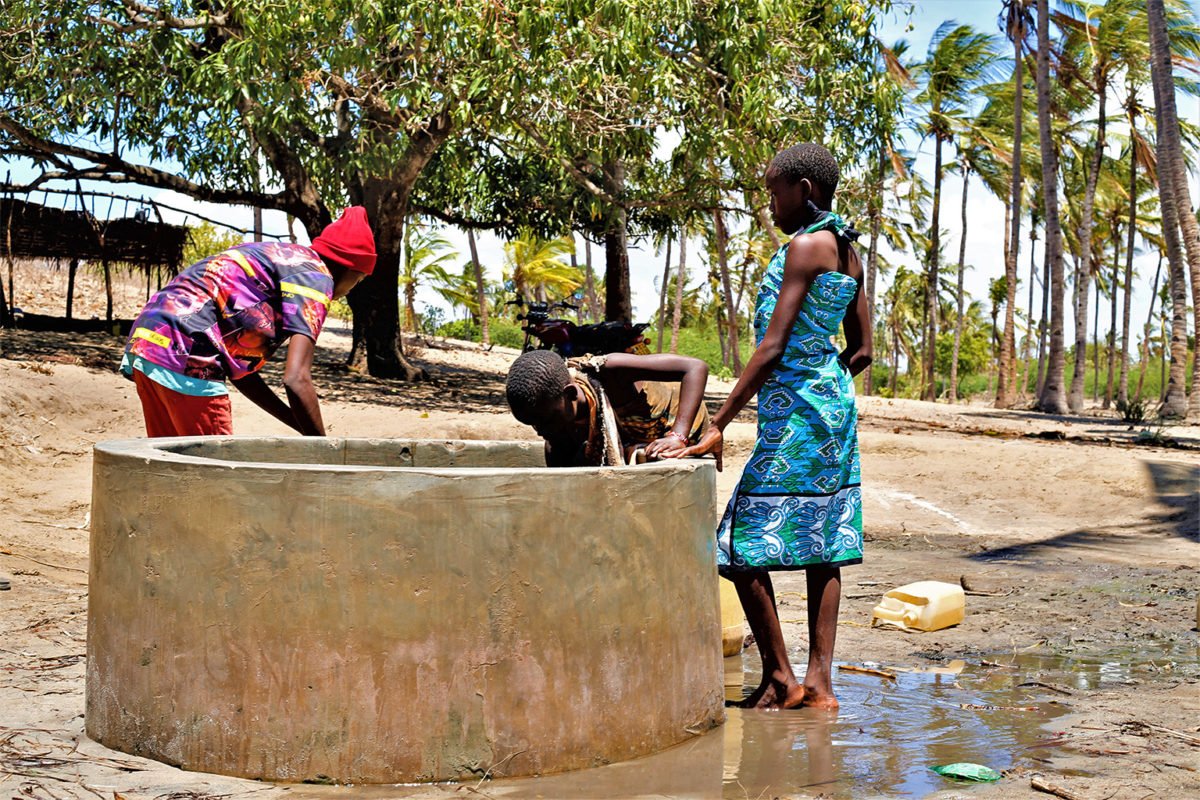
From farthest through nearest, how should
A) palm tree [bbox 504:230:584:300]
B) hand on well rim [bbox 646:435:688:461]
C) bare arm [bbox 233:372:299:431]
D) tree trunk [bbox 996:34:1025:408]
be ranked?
palm tree [bbox 504:230:584:300] → tree trunk [bbox 996:34:1025:408] → bare arm [bbox 233:372:299:431] → hand on well rim [bbox 646:435:688:461]

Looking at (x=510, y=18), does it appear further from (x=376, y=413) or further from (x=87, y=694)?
(x=87, y=694)

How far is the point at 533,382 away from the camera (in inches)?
131

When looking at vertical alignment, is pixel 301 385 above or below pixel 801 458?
above

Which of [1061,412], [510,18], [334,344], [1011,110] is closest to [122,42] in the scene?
[510,18]

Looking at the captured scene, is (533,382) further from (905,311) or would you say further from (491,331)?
(905,311)

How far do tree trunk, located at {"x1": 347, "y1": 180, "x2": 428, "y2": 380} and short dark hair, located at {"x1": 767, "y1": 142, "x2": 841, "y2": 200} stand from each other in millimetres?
11909

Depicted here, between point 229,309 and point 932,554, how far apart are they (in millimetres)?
4930

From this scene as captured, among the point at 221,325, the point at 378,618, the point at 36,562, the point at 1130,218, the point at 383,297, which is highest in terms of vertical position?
the point at 1130,218

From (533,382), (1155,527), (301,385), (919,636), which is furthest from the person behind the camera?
(1155,527)

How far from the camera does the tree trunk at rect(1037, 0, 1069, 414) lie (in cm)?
2023

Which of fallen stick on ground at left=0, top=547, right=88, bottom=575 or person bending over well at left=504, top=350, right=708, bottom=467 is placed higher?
person bending over well at left=504, top=350, right=708, bottom=467

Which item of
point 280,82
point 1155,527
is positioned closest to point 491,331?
point 280,82

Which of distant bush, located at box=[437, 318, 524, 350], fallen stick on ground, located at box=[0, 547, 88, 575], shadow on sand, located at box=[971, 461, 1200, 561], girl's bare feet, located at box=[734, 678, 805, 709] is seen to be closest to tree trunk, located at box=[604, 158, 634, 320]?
shadow on sand, located at box=[971, 461, 1200, 561]

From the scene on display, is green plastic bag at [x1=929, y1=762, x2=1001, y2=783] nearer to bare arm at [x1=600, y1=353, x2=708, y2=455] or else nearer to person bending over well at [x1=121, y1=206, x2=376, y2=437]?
bare arm at [x1=600, y1=353, x2=708, y2=455]
